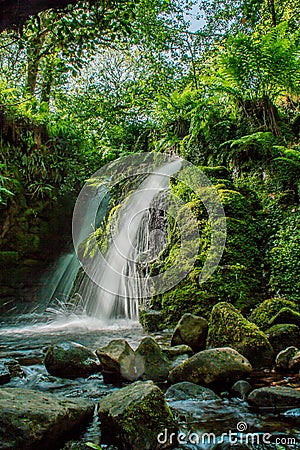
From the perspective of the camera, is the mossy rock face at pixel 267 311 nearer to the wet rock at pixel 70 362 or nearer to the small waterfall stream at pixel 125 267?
the wet rock at pixel 70 362

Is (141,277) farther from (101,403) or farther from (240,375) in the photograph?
(101,403)

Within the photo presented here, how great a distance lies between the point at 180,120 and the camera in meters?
10.9

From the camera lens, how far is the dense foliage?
620 cm

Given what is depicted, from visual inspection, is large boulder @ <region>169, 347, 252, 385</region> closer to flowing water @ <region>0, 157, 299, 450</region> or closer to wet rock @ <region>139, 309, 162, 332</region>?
flowing water @ <region>0, 157, 299, 450</region>

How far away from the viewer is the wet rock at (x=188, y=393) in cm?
302

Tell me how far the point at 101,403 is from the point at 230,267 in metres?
4.03

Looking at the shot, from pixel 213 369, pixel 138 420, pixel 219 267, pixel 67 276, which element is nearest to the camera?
pixel 138 420

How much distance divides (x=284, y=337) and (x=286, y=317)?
0.58m

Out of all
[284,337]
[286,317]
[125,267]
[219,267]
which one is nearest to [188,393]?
[284,337]

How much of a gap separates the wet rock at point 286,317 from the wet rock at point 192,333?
92 centimetres

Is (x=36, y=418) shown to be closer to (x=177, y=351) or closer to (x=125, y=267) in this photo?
(x=177, y=351)

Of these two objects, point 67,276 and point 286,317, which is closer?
point 286,317
